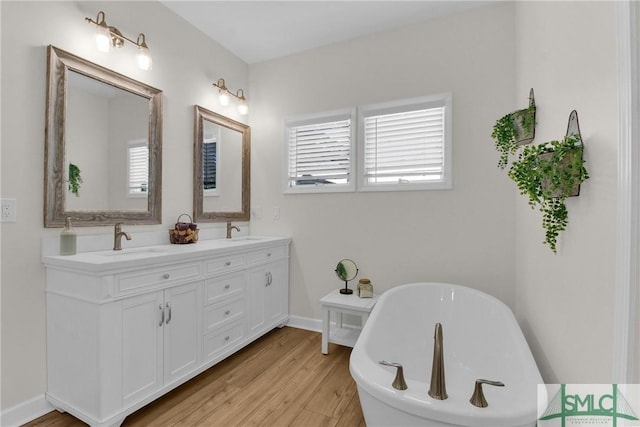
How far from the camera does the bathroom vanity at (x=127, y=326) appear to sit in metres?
1.51

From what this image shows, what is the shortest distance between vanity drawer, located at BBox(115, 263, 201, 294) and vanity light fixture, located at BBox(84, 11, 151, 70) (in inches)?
58.7

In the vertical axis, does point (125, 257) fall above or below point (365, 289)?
above

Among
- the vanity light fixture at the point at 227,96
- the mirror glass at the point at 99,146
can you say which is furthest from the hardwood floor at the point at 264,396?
the vanity light fixture at the point at 227,96

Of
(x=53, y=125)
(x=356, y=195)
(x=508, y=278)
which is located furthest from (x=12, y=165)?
(x=508, y=278)

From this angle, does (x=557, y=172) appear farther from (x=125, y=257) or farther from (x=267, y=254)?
(x=267, y=254)

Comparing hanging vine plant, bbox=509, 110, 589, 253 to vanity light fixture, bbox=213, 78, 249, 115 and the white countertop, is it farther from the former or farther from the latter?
vanity light fixture, bbox=213, 78, 249, 115

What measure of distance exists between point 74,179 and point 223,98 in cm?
153

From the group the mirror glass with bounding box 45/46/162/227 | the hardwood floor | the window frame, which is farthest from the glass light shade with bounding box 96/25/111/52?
the hardwood floor

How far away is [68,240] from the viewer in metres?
1.72

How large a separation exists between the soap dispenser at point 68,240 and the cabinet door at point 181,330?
1.95 ft

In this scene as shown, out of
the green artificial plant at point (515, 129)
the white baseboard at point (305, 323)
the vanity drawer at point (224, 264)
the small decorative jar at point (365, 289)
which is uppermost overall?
the green artificial plant at point (515, 129)

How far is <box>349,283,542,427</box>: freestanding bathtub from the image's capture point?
95 centimetres

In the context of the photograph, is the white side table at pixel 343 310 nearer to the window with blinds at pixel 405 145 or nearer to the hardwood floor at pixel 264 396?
the hardwood floor at pixel 264 396

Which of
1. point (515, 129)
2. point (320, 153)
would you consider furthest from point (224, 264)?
point (515, 129)
